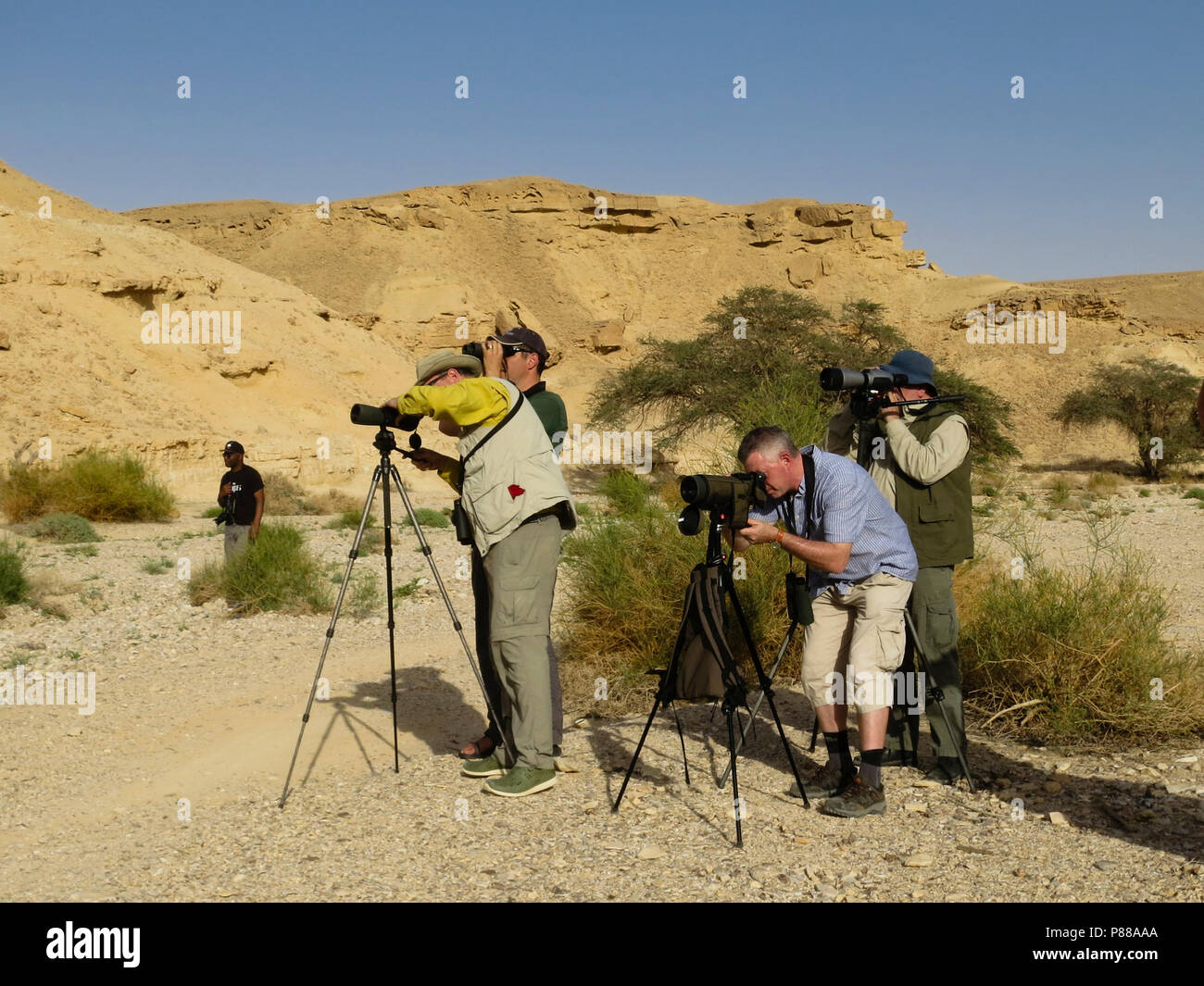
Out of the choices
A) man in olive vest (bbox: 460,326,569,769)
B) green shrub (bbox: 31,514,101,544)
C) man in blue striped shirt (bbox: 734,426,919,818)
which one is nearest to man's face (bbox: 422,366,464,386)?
man in olive vest (bbox: 460,326,569,769)

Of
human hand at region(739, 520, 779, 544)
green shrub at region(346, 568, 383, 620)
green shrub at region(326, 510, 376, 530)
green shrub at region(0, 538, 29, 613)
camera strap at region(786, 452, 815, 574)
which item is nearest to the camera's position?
human hand at region(739, 520, 779, 544)

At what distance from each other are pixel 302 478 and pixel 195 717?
19.2 m

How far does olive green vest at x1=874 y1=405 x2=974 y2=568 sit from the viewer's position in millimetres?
4316

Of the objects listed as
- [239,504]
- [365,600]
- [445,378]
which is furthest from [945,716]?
[239,504]

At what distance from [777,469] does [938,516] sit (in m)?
0.93

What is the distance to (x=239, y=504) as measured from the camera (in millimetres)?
9320

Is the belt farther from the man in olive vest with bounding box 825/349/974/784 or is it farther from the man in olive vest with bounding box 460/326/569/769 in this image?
the man in olive vest with bounding box 825/349/974/784

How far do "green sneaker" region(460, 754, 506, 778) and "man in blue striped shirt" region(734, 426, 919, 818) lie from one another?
1.46 metres

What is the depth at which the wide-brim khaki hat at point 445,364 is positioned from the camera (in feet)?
14.2

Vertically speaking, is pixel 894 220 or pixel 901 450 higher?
pixel 894 220

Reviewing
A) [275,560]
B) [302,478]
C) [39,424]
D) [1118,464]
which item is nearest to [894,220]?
[1118,464]

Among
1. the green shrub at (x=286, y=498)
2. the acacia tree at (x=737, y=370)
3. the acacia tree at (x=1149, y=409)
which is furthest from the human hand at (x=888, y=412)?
the acacia tree at (x=1149, y=409)

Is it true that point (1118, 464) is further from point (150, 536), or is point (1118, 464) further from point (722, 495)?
point (722, 495)
